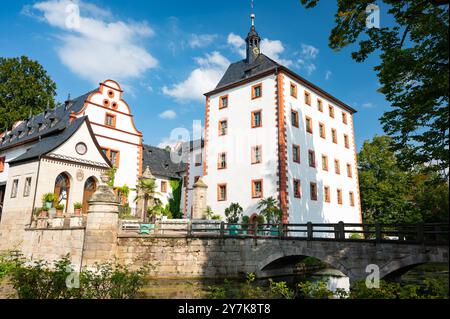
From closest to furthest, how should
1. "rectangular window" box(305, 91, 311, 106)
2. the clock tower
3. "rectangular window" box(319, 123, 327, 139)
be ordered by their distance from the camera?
"rectangular window" box(305, 91, 311, 106) < "rectangular window" box(319, 123, 327, 139) < the clock tower

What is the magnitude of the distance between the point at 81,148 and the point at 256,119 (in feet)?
49.0

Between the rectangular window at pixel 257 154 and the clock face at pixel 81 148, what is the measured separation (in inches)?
550

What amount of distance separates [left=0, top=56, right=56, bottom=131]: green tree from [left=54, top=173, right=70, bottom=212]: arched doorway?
16139 mm

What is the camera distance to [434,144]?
12.0 m

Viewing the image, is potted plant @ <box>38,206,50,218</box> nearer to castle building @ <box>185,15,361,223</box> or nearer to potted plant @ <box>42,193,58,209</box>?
potted plant @ <box>42,193,58,209</box>

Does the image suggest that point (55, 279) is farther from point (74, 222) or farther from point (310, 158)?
point (310, 158)

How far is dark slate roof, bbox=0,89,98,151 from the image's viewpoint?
1125 inches

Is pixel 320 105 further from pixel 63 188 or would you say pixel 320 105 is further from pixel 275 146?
pixel 63 188

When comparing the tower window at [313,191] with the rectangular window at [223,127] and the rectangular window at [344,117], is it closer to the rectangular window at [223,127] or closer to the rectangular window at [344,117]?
the rectangular window at [223,127]

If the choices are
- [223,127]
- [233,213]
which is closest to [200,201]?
[233,213]

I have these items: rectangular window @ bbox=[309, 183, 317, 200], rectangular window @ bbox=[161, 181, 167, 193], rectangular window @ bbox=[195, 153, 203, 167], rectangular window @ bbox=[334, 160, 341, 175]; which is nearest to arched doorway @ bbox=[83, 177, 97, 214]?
rectangular window @ bbox=[195, 153, 203, 167]

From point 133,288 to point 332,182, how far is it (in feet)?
84.9

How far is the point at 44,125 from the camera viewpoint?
99.1 feet

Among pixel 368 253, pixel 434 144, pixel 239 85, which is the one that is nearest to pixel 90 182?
pixel 239 85
